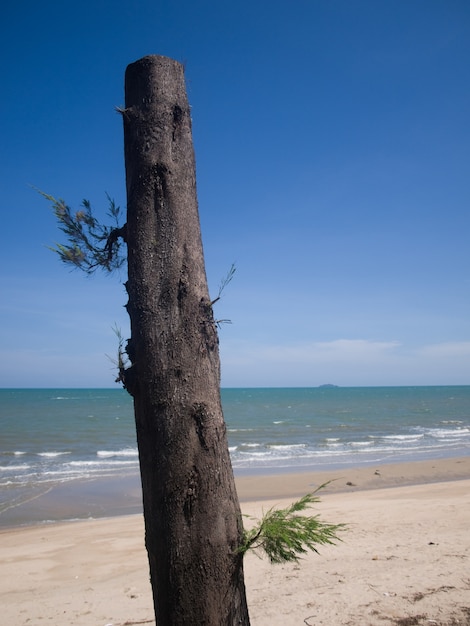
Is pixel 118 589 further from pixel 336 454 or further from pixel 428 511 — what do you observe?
pixel 336 454

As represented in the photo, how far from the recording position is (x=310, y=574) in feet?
18.6

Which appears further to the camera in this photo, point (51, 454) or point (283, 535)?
point (51, 454)

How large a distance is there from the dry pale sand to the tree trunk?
277 centimetres

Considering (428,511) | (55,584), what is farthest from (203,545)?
(428,511)

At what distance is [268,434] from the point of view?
30.8m

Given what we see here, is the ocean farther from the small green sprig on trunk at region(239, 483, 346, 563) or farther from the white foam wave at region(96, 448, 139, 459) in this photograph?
the small green sprig on trunk at region(239, 483, 346, 563)

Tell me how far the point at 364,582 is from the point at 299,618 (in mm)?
1131

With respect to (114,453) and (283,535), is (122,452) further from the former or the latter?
(283,535)

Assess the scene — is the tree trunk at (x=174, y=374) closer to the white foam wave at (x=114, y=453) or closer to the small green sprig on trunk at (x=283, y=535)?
the small green sprig on trunk at (x=283, y=535)

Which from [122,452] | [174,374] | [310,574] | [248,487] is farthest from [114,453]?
[174,374]

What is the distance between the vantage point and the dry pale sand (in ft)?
15.0

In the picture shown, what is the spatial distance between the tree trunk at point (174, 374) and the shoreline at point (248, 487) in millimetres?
10377

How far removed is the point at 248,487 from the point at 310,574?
31.8ft

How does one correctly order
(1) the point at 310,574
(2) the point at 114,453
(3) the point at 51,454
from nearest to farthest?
(1) the point at 310,574 → (3) the point at 51,454 → (2) the point at 114,453
